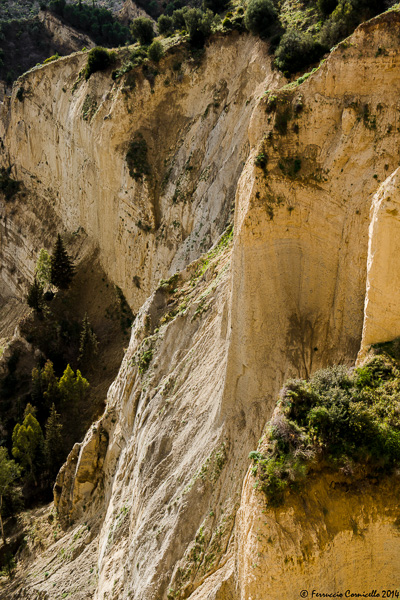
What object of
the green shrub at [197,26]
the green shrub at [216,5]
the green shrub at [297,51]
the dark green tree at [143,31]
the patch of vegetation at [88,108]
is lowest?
the green shrub at [297,51]

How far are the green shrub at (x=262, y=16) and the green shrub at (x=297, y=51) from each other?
6.00 metres

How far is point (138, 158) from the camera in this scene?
1416 inches

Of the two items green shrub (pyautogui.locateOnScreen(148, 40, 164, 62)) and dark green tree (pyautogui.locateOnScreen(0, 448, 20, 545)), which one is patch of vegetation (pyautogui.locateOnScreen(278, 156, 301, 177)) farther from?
green shrub (pyautogui.locateOnScreen(148, 40, 164, 62))

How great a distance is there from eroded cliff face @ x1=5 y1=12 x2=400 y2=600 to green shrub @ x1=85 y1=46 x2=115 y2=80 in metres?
24.5

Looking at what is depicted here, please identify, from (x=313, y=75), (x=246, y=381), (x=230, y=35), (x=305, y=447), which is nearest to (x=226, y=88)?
(x=230, y=35)

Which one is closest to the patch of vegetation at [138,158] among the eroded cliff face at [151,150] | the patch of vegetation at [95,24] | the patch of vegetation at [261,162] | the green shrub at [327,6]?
the eroded cliff face at [151,150]

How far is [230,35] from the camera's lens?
33500 mm

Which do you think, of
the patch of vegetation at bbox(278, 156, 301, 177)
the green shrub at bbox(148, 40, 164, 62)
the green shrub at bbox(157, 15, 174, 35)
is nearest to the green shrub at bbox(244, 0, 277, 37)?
the green shrub at bbox(148, 40, 164, 62)

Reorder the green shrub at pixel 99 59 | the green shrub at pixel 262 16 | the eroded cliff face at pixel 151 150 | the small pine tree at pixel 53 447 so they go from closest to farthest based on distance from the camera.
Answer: the small pine tree at pixel 53 447 < the green shrub at pixel 262 16 < the eroded cliff face at pixel 151 150 < the green shrub at pixel 99 59

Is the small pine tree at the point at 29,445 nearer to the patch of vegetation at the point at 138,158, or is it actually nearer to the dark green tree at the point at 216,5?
the patch of vegetation at the point at 138,158

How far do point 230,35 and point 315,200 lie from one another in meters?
23.6

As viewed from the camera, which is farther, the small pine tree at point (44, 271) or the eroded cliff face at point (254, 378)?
the small pine tree at point (44, 271)

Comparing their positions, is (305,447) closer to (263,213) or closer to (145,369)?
(263,213)

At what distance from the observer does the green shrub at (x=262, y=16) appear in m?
30.0
